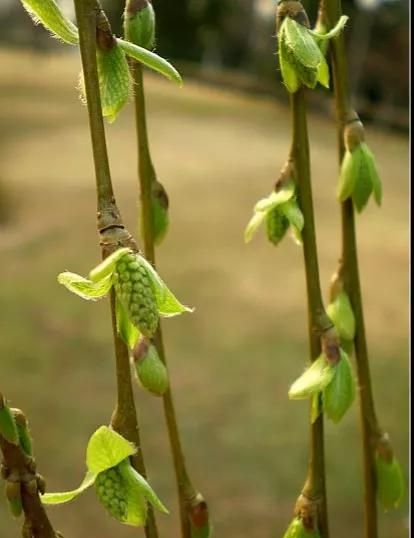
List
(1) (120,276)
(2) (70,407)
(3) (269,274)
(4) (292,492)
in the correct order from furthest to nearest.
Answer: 1. (3) (269,274)
2. (2) (70,407)
3. (4) (292,492)
4. (1) (120,276)

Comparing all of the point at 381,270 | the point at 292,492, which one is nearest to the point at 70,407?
the point at 292,492

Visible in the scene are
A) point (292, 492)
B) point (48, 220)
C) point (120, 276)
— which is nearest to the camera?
point (120, 276)

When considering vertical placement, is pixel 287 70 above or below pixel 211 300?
above

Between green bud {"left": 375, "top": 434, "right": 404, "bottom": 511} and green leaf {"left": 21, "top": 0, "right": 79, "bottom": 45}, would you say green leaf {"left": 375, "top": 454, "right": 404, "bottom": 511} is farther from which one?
green leaf {"left": 21, "top": 0, "right": 79, "bottom": 45}

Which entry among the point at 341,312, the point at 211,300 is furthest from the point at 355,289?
the point at 211,300

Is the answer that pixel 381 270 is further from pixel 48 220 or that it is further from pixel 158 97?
pixel 158 97

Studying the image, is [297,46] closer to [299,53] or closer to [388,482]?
[299,53]
